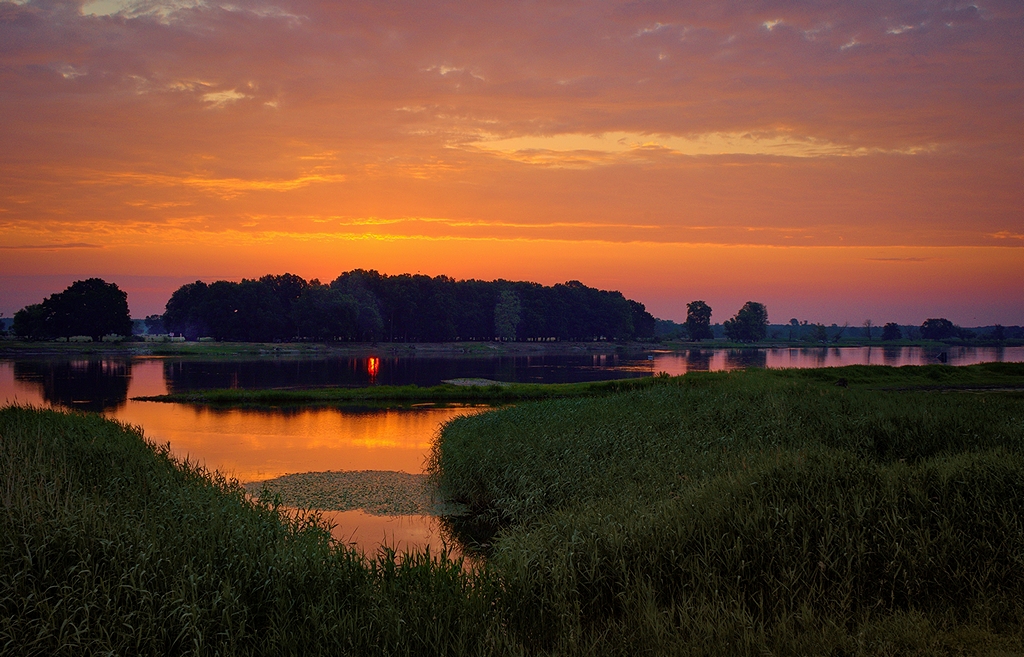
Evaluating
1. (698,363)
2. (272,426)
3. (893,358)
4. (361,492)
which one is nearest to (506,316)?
(698,363)

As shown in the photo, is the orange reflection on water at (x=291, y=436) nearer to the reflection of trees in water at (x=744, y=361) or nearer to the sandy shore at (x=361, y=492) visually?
the sandy shore at (x=361, y=492)

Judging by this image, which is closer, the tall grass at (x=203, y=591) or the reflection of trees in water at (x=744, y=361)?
the tall grass at (x=203, y=591)

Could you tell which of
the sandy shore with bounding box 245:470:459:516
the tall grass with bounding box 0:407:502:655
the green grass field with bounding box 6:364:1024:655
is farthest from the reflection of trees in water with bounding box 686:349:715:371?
the tall grass with bounding box 0:407:502:655

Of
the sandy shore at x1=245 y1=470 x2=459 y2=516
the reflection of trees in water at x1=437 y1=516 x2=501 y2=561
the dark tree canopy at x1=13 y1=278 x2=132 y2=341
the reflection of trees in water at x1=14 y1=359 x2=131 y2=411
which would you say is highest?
the dark tree canopy at x1=13 y1=278 x2=132 y2=341

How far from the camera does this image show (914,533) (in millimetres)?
9719

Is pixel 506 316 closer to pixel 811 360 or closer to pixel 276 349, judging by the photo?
pixel 276 349

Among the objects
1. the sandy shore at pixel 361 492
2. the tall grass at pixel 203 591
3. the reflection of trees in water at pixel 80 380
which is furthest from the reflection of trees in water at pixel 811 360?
the tall grass at pixel 203 591

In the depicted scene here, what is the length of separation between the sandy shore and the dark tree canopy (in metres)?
119

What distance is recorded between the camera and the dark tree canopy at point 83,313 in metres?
121

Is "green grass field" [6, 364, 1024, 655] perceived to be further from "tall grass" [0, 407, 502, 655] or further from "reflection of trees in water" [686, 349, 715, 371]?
"reflection of trees in water" [686, 349, 715, 371]

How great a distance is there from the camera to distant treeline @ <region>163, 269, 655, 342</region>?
13388cm

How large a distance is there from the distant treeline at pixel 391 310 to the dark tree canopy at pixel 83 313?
17.0 m

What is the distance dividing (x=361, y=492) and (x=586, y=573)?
11913 millimetres

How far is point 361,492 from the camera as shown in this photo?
2027cm
